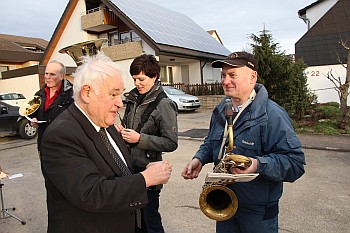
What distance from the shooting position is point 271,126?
1986 mm

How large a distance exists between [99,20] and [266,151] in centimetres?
2173

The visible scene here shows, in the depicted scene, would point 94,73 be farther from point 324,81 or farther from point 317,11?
point 317,11

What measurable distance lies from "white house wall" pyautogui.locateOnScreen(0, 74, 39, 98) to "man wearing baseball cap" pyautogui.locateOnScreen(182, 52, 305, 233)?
20267 millimetres

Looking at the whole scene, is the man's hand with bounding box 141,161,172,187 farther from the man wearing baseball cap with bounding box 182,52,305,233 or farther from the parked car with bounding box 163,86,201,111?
the parked car with bounding box 163,86,201,111

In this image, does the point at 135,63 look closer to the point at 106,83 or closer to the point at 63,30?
the point at 106,83

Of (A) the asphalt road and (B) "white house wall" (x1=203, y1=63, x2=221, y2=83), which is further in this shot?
(B) "white house wall" (x1=203, y1=63, x2=221, y2=83)

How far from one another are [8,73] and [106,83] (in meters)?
24.8

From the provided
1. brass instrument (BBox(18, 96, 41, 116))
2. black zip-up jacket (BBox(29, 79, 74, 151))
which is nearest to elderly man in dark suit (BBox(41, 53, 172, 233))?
black zip-up jacket (BBox(29, 79, 74, 151))

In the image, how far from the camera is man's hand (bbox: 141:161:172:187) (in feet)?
5.16

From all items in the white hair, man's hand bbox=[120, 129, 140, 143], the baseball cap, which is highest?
the baseball cap

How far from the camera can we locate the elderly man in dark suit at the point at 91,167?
1.42m

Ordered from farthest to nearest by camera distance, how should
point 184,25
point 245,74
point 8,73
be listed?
1. point 184,25
2. point 8,73
3. point 245,74

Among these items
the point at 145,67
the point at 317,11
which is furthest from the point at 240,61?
the point at 317,11

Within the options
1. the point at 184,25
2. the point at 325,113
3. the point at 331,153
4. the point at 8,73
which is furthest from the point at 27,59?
the point at 331,153
